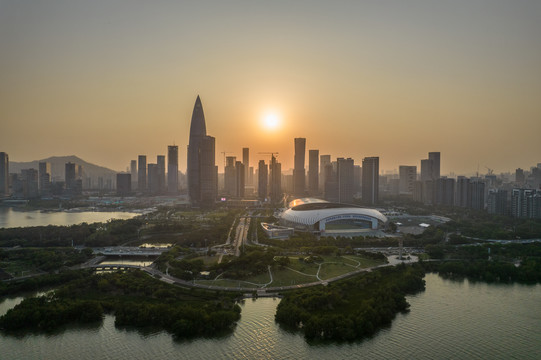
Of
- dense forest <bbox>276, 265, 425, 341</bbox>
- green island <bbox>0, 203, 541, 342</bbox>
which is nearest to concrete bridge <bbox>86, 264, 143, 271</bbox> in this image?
green island <bbox>0, 203, 541, 342</bbox>

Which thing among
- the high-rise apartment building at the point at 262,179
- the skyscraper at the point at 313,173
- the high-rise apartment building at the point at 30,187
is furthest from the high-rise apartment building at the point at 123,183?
the skyscraper at the point at 313,173

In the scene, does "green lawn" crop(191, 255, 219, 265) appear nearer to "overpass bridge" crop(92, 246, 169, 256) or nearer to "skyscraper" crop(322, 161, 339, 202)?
"overpass bridge" crop(92, 246, 169, 256)

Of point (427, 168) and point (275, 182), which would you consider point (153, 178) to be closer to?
point (275, 182)

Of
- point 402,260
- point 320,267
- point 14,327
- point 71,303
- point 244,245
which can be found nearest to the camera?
point 14,327

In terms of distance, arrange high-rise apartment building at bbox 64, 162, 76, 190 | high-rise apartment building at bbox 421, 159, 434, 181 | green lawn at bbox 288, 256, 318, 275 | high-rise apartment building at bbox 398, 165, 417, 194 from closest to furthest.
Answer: green lawn at bbox 288, 256, 318, 275, high-rise apartment building at bbox 64, 162, 76, 190, high-rise apartment building at bbox 398, 165, 417, 194, high-rise apartment building at bbox 421, 159, 434, 181

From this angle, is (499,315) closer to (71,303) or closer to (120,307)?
(120,307)

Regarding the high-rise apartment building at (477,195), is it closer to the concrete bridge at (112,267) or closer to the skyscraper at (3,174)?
the concrete bridge at (112,267)

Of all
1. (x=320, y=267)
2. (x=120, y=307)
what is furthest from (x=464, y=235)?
(x=120, y=307)
